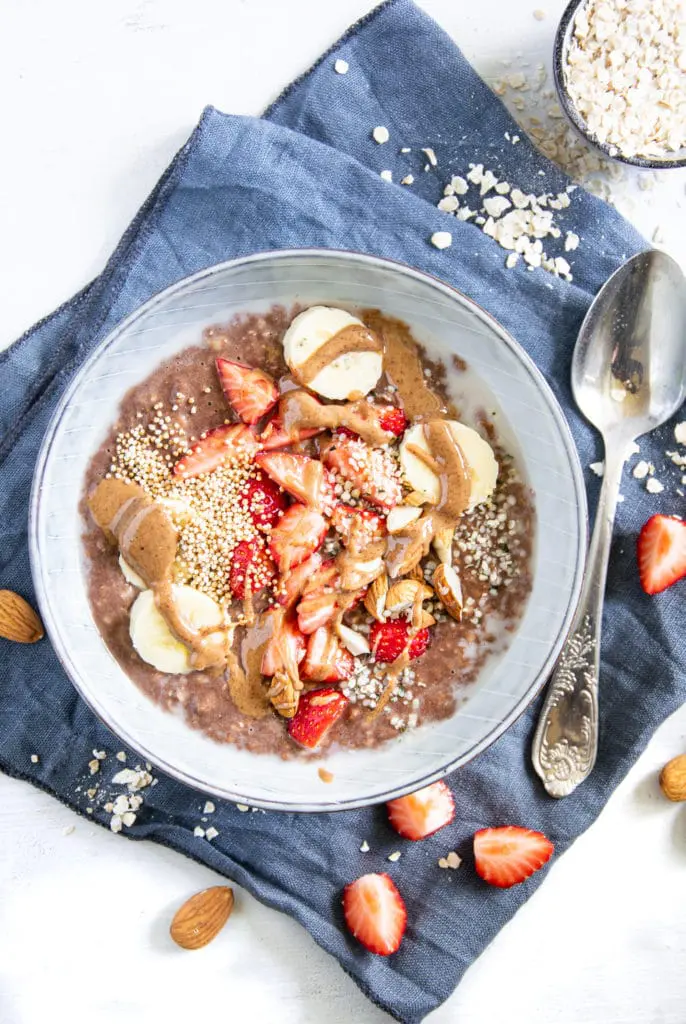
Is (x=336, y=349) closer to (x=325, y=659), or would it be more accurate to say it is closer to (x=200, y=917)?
(x=325, y=659)

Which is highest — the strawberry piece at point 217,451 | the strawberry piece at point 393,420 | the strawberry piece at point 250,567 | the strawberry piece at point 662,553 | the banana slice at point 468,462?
the strawberry piece at point 217,451

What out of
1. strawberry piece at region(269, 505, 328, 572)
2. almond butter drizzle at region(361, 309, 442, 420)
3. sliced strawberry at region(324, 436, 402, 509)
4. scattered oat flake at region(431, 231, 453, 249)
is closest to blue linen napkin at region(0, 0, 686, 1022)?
scattered oat flake at region(431, 231, 453, 249)

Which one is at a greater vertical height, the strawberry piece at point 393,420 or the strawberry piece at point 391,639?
the strawberry piece at point 393,420

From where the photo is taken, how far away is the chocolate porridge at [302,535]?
1.54 metres

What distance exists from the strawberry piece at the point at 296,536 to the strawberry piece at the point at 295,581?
0.04ft

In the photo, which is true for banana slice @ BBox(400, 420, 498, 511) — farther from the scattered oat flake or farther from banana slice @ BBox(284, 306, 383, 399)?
the scattered oat flake

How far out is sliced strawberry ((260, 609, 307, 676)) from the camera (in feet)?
5.06

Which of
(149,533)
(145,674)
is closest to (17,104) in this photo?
(149,533)

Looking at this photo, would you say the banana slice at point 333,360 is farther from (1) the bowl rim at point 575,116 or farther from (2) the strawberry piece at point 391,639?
(1) the bowl rim at point 575,116

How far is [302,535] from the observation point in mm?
1531

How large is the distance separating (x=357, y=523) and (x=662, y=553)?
0.55 m

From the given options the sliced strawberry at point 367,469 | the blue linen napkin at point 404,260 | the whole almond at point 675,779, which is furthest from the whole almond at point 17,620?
the whole almond at point 675,779

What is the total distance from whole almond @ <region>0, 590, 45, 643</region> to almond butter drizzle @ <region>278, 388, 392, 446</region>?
0.56 m

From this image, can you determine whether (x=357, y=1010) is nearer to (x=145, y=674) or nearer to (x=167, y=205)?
(x=145, y=674)
